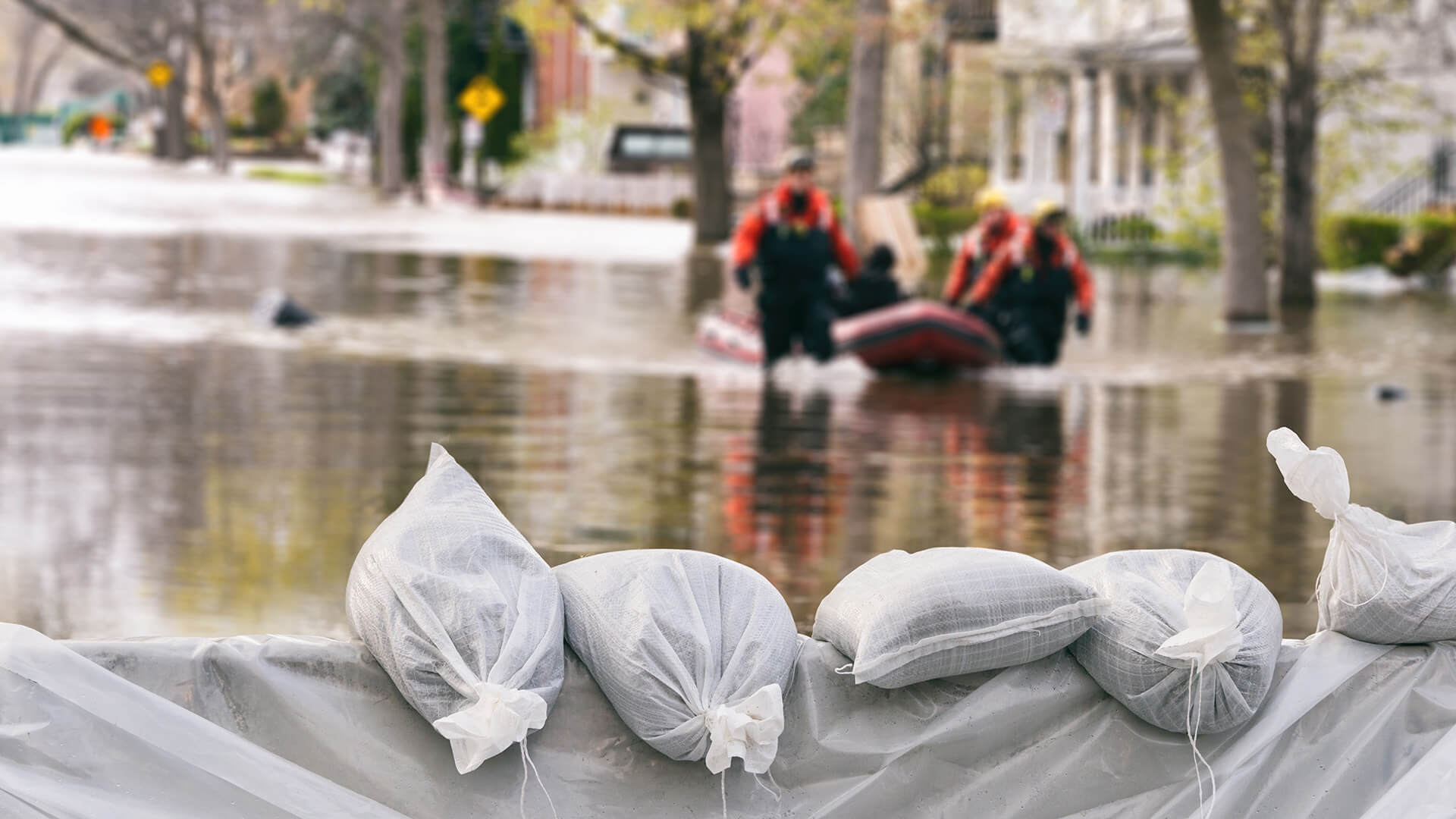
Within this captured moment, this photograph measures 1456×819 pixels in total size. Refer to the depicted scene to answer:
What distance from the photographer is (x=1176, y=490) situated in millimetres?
10336

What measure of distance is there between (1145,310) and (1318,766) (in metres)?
20.1

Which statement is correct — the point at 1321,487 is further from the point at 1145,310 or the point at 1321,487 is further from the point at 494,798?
the point at 1145,310

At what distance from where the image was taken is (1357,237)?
1147 inches

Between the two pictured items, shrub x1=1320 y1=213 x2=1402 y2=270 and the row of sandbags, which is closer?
the row of sandbags

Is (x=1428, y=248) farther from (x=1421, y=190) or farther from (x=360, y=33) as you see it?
(x=360, y=33)

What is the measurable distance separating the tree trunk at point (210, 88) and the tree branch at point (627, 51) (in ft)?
117

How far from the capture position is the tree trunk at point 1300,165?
24109 mm

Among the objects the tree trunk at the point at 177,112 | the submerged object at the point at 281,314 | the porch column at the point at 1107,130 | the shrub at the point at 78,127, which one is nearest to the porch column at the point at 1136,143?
the porch column at the point at 1107,130

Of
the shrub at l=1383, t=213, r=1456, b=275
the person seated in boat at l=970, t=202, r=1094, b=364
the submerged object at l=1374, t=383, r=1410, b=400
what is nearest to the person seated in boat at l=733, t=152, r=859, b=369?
the person seated in boat at l=970, t=202, r=1094, b=364

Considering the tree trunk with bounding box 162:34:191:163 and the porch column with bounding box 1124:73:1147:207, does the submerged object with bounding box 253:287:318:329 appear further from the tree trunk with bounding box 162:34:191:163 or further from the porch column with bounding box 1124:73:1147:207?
the tree trunk with bounding box 162:34:191:163

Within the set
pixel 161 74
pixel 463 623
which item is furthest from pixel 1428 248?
pixel 161 74

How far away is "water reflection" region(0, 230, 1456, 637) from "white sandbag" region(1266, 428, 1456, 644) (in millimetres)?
2795

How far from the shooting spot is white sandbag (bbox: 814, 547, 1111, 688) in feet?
12.2

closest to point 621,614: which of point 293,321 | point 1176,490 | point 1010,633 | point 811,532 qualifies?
point 1010,633
